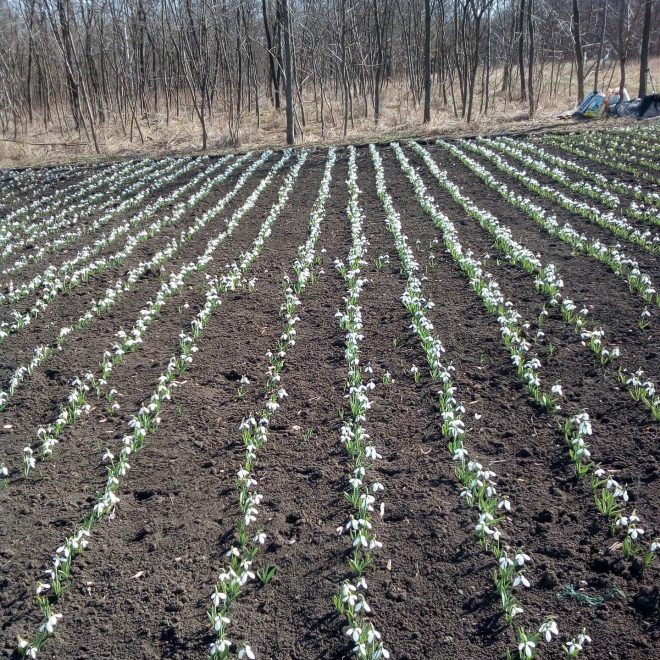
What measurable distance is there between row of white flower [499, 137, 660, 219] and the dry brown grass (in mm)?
5327

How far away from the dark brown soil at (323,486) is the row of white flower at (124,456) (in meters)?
0.08

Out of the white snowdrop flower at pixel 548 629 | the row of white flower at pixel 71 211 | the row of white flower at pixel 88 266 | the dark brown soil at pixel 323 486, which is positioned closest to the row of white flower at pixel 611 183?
the dark brown soil at pixel 323 486

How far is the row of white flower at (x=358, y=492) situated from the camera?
11.2ft

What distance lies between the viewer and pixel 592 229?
32.6 feet

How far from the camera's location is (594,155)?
1523 centimetres

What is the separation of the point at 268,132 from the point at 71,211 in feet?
41.1

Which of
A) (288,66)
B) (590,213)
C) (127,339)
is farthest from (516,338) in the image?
(288,66)

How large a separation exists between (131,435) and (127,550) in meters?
1.41

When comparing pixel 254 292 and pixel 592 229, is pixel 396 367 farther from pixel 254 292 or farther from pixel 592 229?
pixel 592 229

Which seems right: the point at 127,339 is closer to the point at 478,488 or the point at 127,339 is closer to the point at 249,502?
the point at 249,502

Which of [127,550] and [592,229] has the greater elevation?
[592,229]

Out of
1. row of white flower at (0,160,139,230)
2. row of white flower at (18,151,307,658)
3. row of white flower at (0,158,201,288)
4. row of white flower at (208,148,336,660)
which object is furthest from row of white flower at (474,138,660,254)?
row of white flower at (0,160,139,230)

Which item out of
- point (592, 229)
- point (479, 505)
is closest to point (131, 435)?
point (479, 505)

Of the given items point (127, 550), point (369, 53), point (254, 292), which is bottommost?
point (127, 550)
